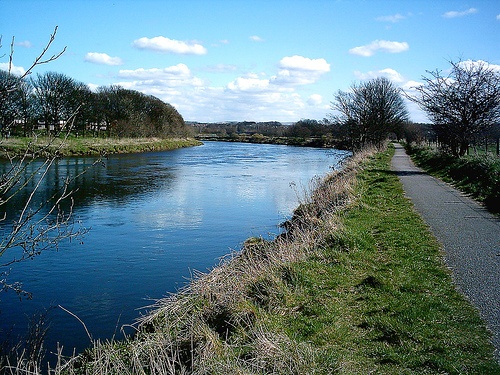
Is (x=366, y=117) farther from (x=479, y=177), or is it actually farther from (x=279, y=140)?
(x=279, y=140)

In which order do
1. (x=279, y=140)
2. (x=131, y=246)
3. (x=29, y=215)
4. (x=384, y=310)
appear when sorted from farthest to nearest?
(x=279, y=140)
(x=131, y=246)
(x=384, y=310)
(x=29, y=215)

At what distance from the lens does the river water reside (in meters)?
9.06

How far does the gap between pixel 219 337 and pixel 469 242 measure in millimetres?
5763

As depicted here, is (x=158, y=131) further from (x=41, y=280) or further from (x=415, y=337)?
(x=415, y=337)

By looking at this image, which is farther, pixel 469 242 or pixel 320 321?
pixel 469 242

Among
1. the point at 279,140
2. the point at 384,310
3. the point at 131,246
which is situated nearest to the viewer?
the point at 384,310

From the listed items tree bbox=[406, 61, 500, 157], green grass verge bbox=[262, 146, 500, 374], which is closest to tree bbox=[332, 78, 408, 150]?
tree bbox=[406, 61, 500, 157]

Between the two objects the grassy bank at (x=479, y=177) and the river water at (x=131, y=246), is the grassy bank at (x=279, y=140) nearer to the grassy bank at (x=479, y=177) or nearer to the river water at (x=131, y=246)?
the grassy bank at (x=479, y=177)

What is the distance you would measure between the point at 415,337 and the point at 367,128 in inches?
1516

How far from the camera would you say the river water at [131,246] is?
9062mm

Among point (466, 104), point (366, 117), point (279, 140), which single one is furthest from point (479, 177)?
point (279, 140)

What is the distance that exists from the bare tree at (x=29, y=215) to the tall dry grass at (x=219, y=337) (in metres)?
1.39

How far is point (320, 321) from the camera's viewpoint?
6004 millimetres

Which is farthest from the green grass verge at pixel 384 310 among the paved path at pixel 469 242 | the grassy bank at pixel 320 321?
the paved path at pixel 469 242
